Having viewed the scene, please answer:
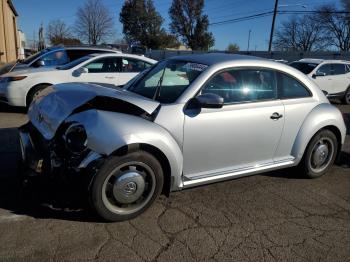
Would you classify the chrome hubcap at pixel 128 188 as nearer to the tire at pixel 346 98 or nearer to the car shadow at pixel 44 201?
the car shadow at pixel 44 201

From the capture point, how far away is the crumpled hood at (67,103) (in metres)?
3.76

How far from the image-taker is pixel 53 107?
158 inches

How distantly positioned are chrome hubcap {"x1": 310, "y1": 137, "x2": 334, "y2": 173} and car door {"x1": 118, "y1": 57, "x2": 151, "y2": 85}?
18.9ft

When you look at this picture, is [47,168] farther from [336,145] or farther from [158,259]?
[336,145]

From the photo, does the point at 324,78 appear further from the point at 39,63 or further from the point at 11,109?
the point at 11,109

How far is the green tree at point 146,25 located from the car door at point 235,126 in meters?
70.7

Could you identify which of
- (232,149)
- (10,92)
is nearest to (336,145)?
(232,149)

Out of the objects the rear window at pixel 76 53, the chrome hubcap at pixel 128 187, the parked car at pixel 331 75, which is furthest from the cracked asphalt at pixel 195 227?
the parked car at pixel 331 75

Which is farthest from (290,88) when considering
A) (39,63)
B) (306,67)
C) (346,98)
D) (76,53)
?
(346,98)

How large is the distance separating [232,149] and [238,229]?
0.92 meters

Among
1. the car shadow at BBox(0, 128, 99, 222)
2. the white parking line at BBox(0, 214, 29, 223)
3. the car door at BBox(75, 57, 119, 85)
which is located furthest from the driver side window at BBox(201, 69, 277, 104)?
the car door at BBox(75, 57, 119, 85)

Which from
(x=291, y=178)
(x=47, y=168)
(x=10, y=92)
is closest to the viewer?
(x=47, y=168)

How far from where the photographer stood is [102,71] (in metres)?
9.46

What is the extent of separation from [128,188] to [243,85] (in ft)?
5.91
